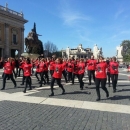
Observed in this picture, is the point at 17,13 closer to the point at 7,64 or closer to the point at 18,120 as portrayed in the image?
the point at 7,64

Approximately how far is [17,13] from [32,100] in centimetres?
6449

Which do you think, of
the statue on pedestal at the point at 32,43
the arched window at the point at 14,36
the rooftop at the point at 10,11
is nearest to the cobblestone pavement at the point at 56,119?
the statue on pedestal at the point at 32,43

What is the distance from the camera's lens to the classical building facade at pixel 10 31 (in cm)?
6216

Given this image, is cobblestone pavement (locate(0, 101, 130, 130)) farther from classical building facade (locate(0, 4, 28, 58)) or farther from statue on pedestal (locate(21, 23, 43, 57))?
classical building facade (locate(0, 4, 28, 58))

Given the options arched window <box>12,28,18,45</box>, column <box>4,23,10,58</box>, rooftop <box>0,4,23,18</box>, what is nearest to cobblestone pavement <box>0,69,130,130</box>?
column <box>4,23,10,58</box>

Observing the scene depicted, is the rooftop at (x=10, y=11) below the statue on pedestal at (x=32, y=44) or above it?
above

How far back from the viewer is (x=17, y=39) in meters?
69.1

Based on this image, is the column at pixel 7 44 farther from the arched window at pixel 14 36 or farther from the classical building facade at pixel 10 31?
the arched window at pixel 14 36

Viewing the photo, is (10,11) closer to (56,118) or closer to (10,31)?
(10,31)

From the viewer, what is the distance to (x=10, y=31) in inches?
2589

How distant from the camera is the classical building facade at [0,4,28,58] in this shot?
6216 cm

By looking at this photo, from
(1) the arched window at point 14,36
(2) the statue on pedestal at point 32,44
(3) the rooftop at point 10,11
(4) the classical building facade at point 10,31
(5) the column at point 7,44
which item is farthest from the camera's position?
(1) the arched window at point 14,36

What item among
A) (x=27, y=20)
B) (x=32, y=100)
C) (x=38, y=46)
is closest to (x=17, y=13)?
(x=27, y=20)

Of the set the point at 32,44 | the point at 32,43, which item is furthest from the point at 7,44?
the point at 32,43
